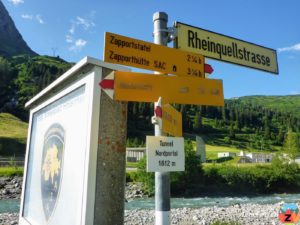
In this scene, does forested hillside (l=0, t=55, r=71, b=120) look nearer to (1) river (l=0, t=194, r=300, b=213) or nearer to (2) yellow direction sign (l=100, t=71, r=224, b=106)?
(1) river (l=0, t=194, r=300, b=213)

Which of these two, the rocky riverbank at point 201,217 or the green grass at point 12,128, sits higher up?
the green grass at point 12,128

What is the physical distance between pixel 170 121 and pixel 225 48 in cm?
190

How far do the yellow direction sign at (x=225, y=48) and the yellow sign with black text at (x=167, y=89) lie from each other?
27.1 inches

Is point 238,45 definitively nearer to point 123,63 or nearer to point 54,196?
point 123,63

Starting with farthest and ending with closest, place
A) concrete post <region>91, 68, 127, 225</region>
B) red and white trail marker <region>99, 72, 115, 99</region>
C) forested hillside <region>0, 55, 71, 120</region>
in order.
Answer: forested hillside <region>0, 55, 71, 120</region> < concrete post <region>91, 68, 127, 225</region> < red and white trail marker <region>99, 72, 115, 99</region>

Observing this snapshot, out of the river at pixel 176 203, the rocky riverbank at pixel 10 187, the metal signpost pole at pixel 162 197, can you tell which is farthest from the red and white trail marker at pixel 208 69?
the rocky riverbank at pixel 10 187

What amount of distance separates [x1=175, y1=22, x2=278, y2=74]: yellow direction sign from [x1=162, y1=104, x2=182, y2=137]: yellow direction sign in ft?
3.61

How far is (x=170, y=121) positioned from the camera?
4.21 m

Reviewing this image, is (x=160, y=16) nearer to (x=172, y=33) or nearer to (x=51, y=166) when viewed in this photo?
(x=172, y=33)

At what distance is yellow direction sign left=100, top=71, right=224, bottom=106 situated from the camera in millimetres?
4168

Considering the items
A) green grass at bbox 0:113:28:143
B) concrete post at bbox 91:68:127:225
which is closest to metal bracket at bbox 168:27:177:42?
concrete post at bbox 91:68:127:225

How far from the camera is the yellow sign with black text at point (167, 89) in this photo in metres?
4.18

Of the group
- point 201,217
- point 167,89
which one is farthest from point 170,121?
point 201,217

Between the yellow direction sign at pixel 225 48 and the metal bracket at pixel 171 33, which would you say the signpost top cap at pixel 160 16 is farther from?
the yellow direction sign at pixel 225 48
